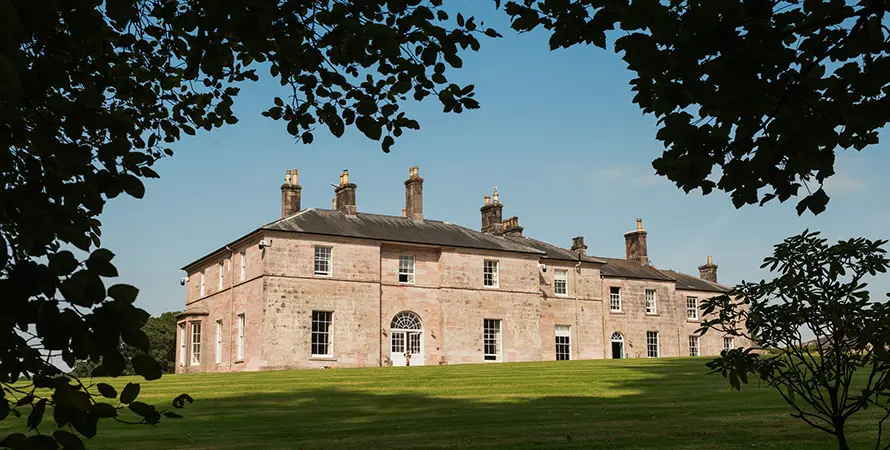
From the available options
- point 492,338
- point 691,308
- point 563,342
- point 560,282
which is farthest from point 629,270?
point 492,338

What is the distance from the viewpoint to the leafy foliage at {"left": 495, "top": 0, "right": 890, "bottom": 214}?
3994 millimetres

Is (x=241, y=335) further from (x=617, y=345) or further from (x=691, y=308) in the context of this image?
(x=691, y=308)

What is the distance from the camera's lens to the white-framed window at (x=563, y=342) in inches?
1767

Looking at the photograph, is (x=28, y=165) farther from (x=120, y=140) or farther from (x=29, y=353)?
(x=29, y=353)

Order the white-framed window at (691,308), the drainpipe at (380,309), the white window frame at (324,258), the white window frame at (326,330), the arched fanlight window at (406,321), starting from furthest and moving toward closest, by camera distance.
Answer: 1. the white-framed window at (691,308)
2. the arched fanlight window at (406,321)
3. the drainpipe at (380,309)
4. the white window frame at (324,258)
5. the white window frame at (326,330)

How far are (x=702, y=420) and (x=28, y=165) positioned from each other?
40.7ft

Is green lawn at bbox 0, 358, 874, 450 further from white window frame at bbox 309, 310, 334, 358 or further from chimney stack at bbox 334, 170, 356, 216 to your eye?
chimney stack at bbox 334, 170, 356, 216

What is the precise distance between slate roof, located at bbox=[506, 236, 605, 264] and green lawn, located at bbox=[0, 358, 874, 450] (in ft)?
68.3

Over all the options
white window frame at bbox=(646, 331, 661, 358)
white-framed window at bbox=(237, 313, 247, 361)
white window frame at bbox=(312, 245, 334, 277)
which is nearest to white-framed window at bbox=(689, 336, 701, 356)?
white window frame at bbox=(646, 331, 661, 358)

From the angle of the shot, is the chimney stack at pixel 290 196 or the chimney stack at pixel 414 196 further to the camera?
the chimney stack at pixel 414 196

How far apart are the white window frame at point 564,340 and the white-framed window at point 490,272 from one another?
18.2 ft

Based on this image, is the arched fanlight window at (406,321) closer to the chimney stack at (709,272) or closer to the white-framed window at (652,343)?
the white-framed window at (652,343)

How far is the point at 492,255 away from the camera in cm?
4156

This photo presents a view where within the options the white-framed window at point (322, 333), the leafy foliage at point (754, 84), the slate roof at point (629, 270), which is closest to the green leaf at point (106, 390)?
the leafy foliage at point (754, 84)
